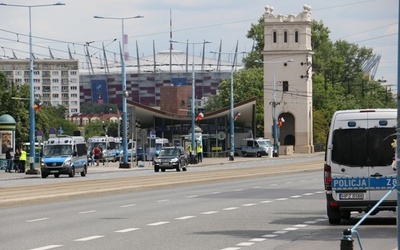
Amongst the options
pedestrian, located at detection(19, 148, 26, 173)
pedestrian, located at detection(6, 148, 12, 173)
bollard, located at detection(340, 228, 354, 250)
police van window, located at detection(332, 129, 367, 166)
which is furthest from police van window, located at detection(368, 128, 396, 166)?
pedestrian, located at detection(6, 148, 12, 173)

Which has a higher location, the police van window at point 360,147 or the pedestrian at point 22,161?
the police van window at point 360,147

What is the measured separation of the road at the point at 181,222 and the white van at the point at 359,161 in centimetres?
55

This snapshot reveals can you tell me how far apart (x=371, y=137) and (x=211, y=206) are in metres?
7.91

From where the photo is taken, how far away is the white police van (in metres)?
58.0

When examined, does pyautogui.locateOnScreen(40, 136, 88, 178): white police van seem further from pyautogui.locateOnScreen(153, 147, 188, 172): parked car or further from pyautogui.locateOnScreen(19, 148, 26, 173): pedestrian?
pyautogui.locateOnScreen(153, 147, 188, 172): parked car

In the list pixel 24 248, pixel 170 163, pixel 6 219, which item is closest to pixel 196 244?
pixel 24 248

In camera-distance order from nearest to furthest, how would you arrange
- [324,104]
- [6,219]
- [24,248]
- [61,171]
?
1. [24,248]
2. [6,219]
3. [61,171]
4. [324,104]

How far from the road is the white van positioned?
55 centimetres

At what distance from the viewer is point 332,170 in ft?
74.4

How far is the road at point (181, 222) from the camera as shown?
18.5m

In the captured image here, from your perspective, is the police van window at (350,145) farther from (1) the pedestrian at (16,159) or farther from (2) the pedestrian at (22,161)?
(1) the pedestrian at (16,159)

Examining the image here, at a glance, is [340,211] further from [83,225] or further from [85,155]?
[85,155]

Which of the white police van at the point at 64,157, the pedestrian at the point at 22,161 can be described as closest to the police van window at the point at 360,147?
the white police van at the point at 64,157

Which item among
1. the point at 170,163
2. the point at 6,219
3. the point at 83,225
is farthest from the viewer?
the point at 170,163
